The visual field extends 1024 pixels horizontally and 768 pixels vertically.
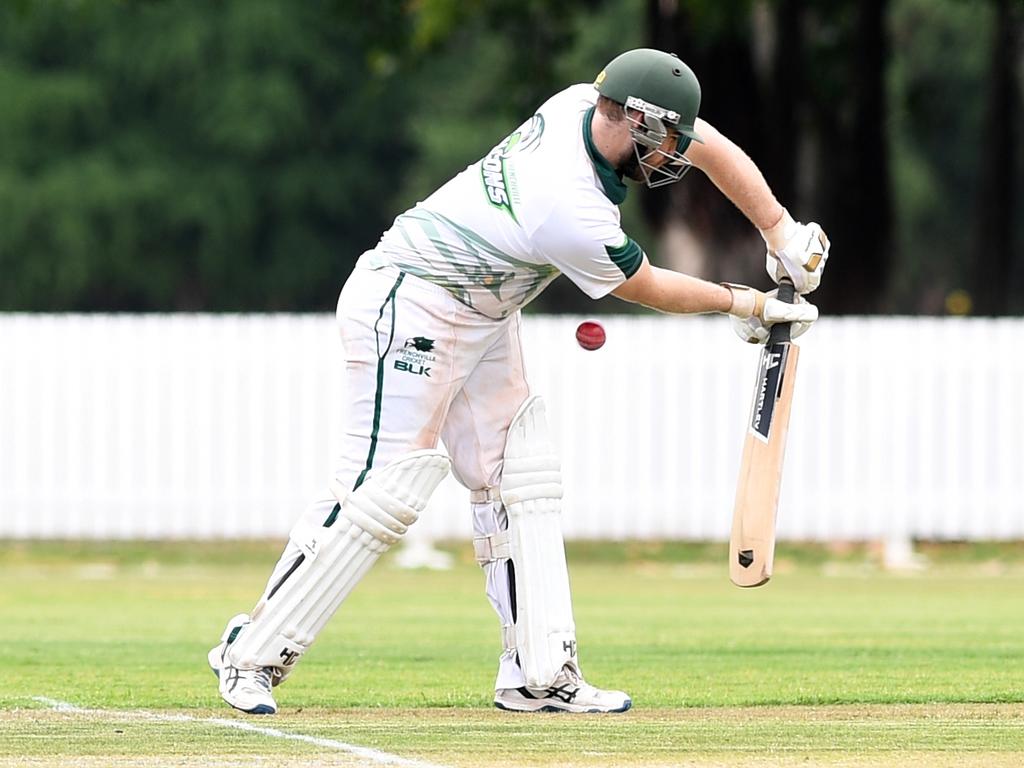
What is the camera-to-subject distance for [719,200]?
15586mm

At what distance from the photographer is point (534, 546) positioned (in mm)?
5520

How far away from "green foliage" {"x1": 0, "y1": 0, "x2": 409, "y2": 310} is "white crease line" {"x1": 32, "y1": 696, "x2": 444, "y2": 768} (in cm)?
2856

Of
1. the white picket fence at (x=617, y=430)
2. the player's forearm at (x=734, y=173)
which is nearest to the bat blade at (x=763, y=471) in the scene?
the player's forearm at (x=734, y=173)

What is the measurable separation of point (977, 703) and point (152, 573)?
23.4 feet

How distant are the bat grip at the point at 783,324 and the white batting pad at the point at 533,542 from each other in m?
0.65

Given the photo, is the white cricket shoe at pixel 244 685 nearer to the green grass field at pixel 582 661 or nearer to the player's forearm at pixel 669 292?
the green grass field at pixel 582 661

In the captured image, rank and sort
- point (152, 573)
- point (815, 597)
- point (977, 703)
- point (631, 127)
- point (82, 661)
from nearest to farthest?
point (631, 127) → point (977, 703) → point (82, 661) → point (815, 597) → point (152, 573)

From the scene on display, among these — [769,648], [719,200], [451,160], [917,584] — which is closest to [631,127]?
[769,648]

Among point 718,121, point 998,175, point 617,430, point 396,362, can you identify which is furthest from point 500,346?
point 998,175

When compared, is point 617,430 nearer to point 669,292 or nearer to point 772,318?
point 772,318

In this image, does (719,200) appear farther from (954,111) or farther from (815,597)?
(954,111)

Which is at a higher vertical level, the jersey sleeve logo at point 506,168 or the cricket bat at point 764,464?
the jersey sleeve logo at point 506,168

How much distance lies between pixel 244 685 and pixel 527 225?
133 centimetres

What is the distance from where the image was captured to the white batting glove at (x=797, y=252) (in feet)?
18.6
